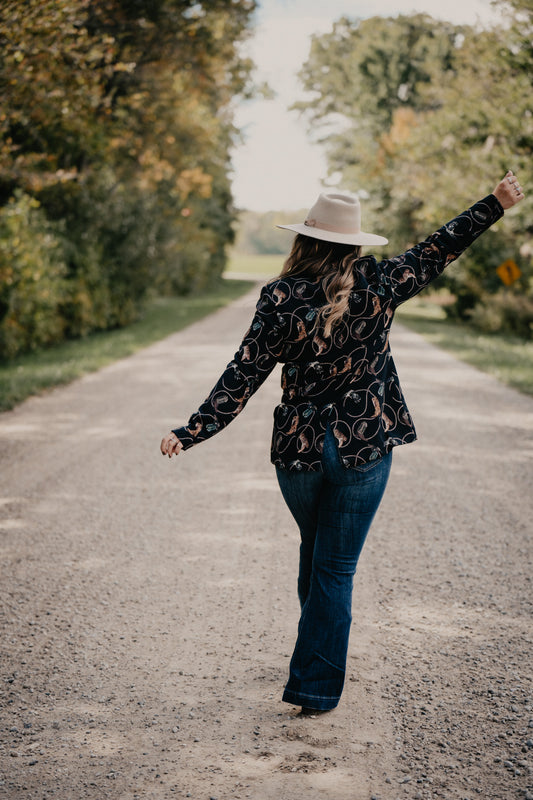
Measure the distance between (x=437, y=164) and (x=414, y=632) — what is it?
63.0 feet

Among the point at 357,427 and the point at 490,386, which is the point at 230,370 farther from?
the point at 490,386

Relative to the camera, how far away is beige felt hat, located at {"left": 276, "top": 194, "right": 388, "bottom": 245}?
2.78 metres

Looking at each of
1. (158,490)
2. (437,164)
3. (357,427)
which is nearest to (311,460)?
(357,427)

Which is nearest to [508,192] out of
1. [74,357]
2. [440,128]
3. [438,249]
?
[438,249]

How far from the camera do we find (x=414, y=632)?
3.75 meters

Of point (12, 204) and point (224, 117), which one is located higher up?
point (224, 117)

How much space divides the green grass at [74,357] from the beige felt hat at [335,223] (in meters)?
7.47

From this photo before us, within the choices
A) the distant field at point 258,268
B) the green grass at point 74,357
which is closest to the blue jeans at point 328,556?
the green grass at point 74,357

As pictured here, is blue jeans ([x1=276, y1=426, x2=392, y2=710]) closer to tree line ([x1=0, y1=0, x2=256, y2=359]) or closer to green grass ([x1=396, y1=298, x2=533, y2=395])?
tree line ([x1=0, y1=0, x2=256, y2=359])

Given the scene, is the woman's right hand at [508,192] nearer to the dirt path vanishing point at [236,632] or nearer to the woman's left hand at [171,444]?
the woman's left hand at [171,444]

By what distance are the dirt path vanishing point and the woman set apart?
1.34 feet

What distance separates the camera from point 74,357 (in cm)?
1427

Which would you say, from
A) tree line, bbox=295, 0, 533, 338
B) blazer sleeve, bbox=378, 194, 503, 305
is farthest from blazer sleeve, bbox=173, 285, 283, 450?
tree line, bbox=295, 0, 533, 338

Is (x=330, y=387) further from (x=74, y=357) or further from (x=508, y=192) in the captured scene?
(x=74, y=357)
